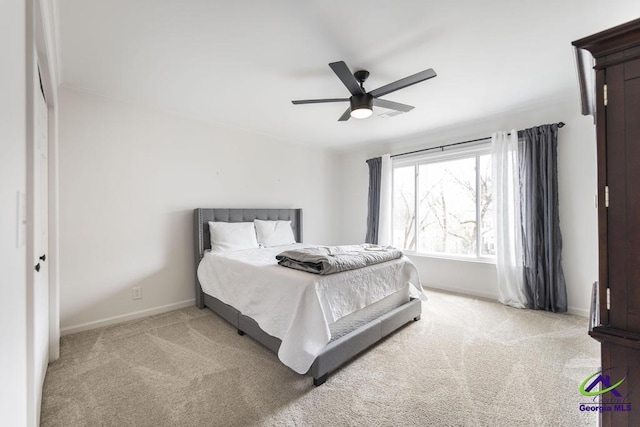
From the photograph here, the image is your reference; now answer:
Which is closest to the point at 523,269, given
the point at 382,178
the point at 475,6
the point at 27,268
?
the point at 382,178

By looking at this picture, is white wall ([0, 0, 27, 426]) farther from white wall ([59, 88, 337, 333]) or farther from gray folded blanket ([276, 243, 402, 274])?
white wall ([59, 88, 337, 333])

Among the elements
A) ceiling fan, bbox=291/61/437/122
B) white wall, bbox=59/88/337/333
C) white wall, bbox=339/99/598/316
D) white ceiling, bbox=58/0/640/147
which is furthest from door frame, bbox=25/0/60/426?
white wall, bbox=339/99/598/316

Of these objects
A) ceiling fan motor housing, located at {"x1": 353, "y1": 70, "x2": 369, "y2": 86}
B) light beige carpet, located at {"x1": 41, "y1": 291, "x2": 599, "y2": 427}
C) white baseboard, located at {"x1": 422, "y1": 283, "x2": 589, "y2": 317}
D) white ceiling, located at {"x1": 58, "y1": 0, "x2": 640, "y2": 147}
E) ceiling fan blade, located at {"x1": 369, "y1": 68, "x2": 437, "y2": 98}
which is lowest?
light beige carpet, located at {"x1": 41, "y1": 291, "x2": 599, "y2": 427}

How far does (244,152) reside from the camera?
3963mm

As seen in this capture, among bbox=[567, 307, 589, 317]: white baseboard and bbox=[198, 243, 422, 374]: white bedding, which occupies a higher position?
bbox=[198, 243, 422, 374]: white bedding

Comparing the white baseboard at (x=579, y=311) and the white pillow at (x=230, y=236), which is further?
the white pillow at (x=230, y=236)

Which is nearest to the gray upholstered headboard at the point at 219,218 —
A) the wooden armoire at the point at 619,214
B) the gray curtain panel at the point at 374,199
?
the gray curtain panel at the point at 374,199

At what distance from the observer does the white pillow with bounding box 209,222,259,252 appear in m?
3.25

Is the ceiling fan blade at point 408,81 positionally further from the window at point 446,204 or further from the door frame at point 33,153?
the window at point 446,204

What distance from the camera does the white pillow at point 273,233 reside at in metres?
3.71

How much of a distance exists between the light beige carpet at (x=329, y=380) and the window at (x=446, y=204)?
1439 millimetres

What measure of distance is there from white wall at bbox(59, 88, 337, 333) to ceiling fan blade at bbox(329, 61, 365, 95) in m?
2.21

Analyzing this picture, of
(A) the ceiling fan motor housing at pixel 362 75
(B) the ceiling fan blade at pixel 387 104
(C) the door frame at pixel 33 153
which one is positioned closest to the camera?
(C) the door frame at pixel 33 153

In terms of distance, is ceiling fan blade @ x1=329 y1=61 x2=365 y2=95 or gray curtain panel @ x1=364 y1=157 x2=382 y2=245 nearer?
ceiling fan blade @ x1=329 y1=61 x2=365 y2=95
